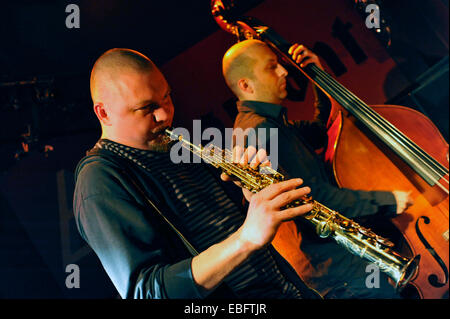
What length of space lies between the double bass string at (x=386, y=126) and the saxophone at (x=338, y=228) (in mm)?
401

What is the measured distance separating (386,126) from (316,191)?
1.43 feet

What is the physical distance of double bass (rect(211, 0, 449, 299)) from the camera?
1.40 m

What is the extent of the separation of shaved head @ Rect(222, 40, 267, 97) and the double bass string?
314 millimetres

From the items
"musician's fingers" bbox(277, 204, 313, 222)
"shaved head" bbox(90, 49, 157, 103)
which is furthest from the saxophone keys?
"shaved head" bbox(90, 49, 157, 103)

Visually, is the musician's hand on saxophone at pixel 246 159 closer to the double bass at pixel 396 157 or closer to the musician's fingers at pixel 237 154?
the musician's fingers at pixel 237 154

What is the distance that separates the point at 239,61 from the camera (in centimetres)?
177

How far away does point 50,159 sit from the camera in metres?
1.87

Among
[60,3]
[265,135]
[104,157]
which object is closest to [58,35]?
[60,3]

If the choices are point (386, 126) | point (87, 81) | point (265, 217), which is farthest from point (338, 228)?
point (87, 81)

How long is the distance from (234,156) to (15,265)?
143 centimetres

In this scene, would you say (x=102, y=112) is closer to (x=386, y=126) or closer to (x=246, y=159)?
(x=246, y=159)

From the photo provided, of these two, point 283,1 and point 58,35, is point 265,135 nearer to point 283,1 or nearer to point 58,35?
point 283,1

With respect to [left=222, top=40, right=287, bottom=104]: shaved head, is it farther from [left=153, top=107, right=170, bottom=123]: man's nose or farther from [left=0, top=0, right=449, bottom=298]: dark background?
[left=153, top=107, right=170, bottom=123]: man's nose

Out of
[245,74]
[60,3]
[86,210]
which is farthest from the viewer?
[245,74]
